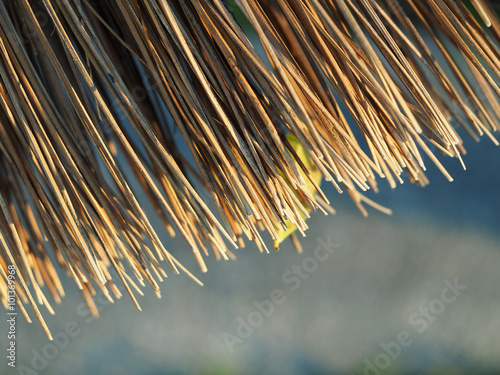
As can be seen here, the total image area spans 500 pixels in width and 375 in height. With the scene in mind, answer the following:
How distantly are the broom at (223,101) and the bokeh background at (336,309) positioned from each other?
784 mm

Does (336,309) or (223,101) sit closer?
(223,101)

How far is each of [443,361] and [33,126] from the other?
130 centimetres

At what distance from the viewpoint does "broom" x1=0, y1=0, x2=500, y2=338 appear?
0.41 meters

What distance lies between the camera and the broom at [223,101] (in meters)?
0.41

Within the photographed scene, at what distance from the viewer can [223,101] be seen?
1.47 feet

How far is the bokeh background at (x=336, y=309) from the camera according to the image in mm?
1232

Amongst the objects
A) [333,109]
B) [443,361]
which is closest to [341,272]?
[443,361]

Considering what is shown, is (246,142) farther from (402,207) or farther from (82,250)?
(402,207)

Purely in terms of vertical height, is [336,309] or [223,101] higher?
[223,101]

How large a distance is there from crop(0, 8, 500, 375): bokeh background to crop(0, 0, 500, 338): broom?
0.78 m

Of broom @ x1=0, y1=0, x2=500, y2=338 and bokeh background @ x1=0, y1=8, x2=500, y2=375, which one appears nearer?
broom @ x1=0, y1=0, x2=500, y2=338

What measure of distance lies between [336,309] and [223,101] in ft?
3.35

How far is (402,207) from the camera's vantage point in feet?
4.09

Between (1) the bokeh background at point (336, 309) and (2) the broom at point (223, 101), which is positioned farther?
(1) the bokeh background at point (336, 309)
